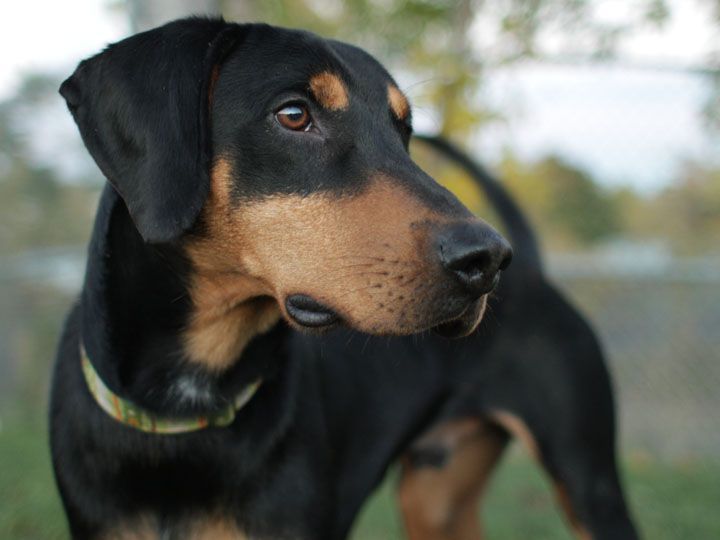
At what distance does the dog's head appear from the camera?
2.02 m

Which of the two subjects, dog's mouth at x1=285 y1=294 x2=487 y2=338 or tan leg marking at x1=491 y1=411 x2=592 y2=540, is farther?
tan leg marking at x1=491 y1=411 x2=592 y2=540

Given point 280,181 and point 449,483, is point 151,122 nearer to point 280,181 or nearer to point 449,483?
point 280,181

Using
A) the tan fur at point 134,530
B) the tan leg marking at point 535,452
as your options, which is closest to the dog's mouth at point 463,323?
the tan fur at point 134,530

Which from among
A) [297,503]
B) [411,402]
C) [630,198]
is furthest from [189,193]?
[630,198]

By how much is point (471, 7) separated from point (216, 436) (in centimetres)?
521

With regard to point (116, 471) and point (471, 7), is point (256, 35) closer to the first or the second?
point (116, 471)

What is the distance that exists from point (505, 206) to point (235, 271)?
1.89 meters

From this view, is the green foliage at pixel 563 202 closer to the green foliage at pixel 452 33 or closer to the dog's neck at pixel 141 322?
the green foliage at pixel 452 33

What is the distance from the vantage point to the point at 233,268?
234 centimetres

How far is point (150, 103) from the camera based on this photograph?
7.18 feet

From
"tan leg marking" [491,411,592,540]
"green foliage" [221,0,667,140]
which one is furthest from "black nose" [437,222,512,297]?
"green foliage" [221,0,667,140]

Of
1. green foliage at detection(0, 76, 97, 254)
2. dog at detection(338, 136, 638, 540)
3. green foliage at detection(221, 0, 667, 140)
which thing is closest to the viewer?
dog at detection(338, 136, 638, 540)

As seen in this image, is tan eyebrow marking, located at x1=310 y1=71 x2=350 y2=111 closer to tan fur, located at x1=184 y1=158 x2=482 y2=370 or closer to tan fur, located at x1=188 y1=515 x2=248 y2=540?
tan fur, located at x1=184 y1=158 x2=482 y2=370

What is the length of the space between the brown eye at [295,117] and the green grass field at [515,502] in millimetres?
2937
